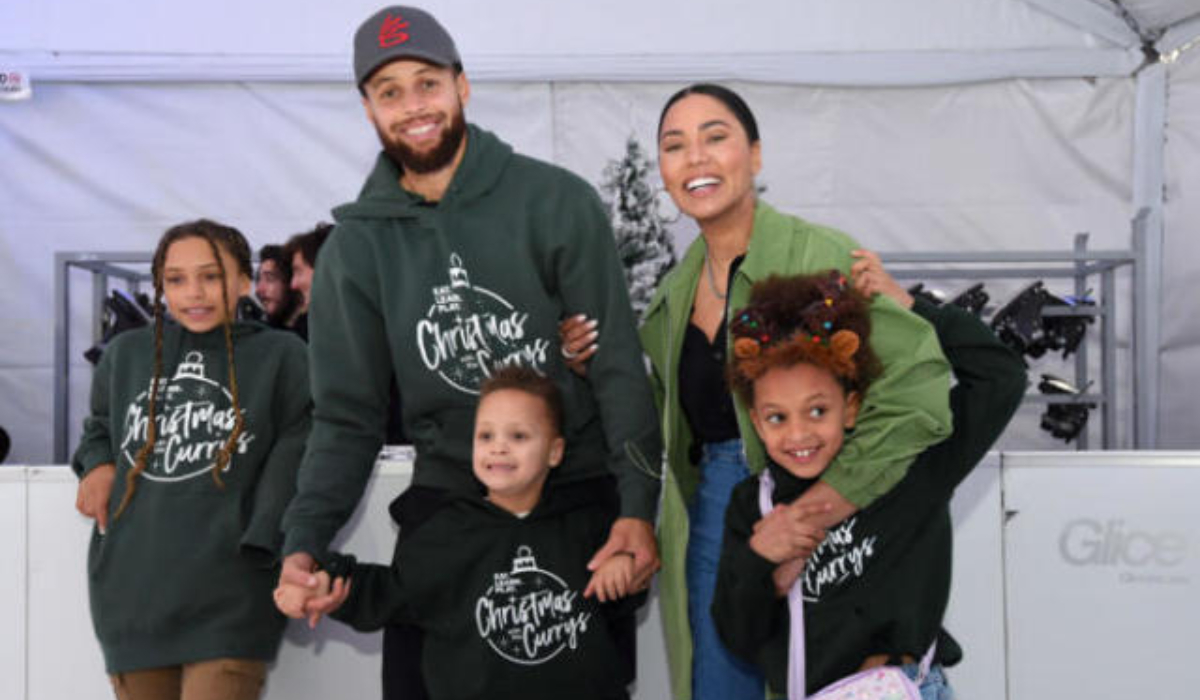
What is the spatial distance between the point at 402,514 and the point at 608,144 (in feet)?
11.8

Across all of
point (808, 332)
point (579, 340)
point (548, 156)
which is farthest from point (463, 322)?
point (548, 156)

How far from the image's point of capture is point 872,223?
5395 mm

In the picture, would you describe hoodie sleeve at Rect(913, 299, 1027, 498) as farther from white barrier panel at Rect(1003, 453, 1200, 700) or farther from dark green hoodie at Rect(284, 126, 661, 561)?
white barrier panel at Rect(1003, 453, 1200, 700)

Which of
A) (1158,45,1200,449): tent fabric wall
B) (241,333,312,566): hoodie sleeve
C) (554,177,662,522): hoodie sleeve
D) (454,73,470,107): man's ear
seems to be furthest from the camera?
(1158,45,1200,449): tent fabric wall

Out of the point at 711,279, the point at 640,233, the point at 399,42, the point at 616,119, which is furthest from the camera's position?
the point at 616,119

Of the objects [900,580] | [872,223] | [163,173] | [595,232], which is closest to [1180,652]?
[900,580]

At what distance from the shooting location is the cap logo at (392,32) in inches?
73.8

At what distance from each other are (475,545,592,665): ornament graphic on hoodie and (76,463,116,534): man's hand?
97cm

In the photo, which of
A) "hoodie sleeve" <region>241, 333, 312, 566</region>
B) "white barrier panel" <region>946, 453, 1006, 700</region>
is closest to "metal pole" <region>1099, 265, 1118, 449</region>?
"white barrier panel" <region>946, 453, 1006, 700</region>

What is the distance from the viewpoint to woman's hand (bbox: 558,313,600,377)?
6.25 ft

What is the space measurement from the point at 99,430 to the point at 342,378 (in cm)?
79

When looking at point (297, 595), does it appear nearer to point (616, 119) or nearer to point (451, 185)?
point (451, 185)

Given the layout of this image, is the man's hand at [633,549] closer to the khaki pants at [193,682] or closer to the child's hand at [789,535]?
the child's hand at [789,535]

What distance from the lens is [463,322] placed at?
6.20ft
